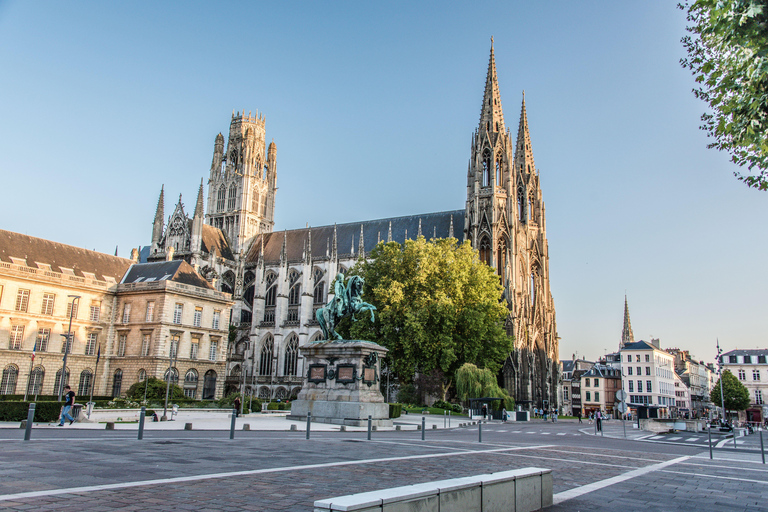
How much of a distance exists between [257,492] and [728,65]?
10.4 metres

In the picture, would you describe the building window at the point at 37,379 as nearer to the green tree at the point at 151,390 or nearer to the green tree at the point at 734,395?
the green tree at the point at 151,390

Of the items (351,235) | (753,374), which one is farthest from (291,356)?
(753,374)

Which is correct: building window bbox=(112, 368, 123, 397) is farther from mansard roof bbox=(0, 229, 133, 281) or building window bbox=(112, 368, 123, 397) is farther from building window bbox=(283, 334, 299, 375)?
building window bbox=(283, 334, 299, 375)

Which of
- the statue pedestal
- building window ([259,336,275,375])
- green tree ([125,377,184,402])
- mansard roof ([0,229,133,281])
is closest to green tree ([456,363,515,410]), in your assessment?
the statue pedestal

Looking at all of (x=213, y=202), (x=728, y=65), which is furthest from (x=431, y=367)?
(x=213, y=202)

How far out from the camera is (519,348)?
54.6 meters

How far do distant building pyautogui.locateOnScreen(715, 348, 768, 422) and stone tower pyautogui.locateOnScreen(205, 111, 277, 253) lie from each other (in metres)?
73.6

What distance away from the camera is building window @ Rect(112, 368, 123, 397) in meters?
45.4

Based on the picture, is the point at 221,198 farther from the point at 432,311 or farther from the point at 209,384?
the point at 432,311

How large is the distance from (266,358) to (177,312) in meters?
21.5

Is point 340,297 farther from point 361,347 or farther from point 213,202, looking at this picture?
point 213,202

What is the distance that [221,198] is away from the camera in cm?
8088

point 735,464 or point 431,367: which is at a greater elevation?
point 431,367

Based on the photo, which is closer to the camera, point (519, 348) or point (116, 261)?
point (116, 261)
